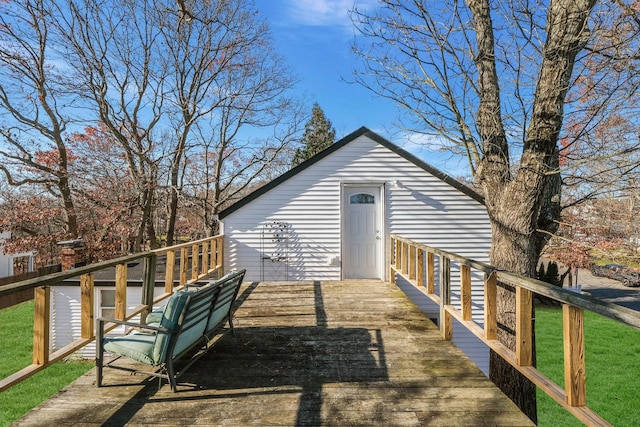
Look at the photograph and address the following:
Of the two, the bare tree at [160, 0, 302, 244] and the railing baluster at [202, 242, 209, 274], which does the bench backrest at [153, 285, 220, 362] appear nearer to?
the railing baluster at [202, 242, 209, 274]

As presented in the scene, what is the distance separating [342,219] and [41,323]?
19.9 feet

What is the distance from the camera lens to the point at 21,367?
9.81m

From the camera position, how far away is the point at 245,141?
1623 cm

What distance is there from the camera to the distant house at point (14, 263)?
18.4m

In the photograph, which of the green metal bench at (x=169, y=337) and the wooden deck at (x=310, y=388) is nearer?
the wooden deck at (x=310, y=388)

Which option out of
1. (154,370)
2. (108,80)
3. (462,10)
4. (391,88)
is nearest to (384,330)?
(154,370)

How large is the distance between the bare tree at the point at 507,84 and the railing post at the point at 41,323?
201 inches

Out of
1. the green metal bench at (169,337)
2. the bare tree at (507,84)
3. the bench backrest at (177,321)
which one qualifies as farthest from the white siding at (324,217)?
the bench backrest at (177,321)

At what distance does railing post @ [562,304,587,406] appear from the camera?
6.15 ft

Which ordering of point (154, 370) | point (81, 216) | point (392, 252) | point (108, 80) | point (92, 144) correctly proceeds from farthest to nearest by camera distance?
point (81, 216), point (92, 144), point (108, 80), point (392, 252), point (154, 370)

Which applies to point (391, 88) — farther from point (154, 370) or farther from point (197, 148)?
point (197, 148)

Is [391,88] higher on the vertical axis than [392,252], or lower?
higher

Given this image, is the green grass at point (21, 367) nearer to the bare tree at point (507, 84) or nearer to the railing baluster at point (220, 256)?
the railing baluster at point (220, 256)

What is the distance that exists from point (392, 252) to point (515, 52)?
4301 mm
